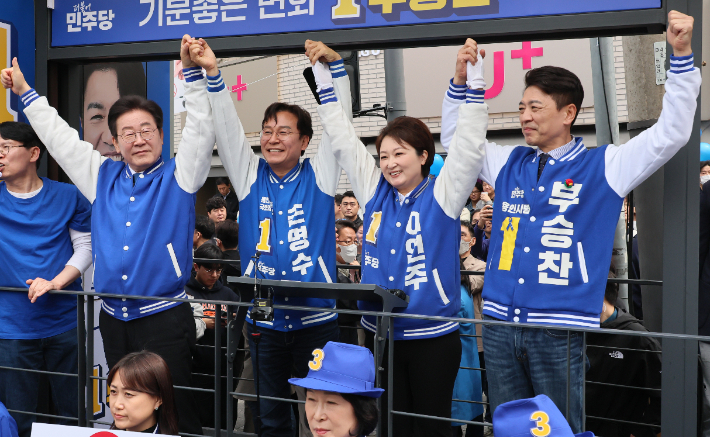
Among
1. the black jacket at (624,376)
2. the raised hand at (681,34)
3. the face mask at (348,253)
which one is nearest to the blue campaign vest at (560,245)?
the raised hand at (681,34)

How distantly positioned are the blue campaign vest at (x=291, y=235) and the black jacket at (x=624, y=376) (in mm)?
1526

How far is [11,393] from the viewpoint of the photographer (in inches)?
147

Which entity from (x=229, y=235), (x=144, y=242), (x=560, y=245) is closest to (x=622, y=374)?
(x=560, y=245)

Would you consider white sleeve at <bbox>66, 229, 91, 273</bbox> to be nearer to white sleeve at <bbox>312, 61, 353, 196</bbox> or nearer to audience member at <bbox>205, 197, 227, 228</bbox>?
white sleeve at <bbox>312, 61, 353, 196</bbox>

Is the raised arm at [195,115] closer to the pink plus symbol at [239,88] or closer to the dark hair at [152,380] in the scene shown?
the dark hair at [152,380]

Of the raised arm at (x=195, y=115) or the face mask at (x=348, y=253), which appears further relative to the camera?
the face mask at (x=348, y=253)

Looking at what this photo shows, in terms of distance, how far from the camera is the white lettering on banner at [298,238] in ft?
11.3

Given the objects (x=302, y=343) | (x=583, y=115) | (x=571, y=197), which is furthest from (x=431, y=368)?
(x=583, y=115)

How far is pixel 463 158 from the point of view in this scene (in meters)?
3.13

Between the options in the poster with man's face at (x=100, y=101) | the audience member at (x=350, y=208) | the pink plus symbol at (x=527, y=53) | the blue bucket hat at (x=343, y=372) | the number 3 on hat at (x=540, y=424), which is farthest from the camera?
the pink plus symbol at (x=527, y=53)

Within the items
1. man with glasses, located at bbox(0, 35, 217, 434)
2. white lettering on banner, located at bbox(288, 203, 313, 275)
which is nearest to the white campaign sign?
man with glasses, located at bbox(0, 35, 217, 434)

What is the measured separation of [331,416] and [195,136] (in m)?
1.58

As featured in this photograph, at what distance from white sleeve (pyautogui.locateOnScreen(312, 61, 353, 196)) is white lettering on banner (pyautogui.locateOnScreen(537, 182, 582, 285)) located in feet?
3.59

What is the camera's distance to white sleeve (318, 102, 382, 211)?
342 centimetres
